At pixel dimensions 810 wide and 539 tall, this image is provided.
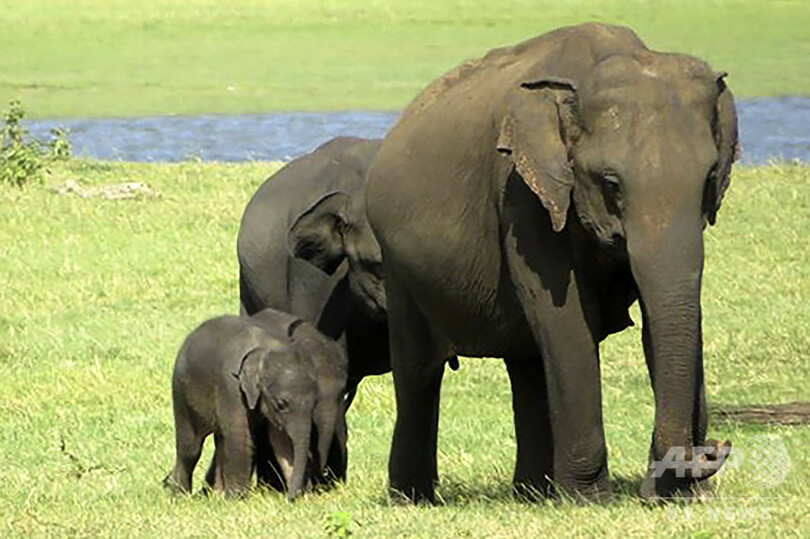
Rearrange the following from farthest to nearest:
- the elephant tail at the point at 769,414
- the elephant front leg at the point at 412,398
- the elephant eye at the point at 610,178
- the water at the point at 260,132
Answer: the water at the point at 260,132, the elephant tail at the point at 769,414, the elephant front leg at the point at 412,398, the elephant eye at the point at 610,178

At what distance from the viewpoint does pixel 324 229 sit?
1083 cm

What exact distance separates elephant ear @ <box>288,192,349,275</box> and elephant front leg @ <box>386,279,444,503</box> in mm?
1257

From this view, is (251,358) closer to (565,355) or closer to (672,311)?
(565,355)

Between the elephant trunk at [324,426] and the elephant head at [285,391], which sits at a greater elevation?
the elephant head at [285,391]

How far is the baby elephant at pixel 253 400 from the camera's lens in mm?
10109

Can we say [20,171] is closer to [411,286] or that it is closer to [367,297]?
[367,297]

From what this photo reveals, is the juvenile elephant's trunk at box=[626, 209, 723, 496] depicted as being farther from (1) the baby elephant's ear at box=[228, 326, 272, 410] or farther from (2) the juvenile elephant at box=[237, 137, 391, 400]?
(2) the juvenile elephant at box=[237, 137, 391, 400]

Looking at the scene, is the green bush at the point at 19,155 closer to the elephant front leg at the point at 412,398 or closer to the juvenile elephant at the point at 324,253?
the juvenile elephant at the point at 324,253

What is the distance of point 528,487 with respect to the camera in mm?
9242

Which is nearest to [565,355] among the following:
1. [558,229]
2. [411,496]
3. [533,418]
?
[558,229]

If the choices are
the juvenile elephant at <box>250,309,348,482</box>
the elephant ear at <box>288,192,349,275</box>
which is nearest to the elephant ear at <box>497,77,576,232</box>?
the juvenile elephant at <box>250,309,348,482</box>

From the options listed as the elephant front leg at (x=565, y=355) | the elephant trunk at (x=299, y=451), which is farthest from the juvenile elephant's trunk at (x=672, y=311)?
the elephant trunk at (x=299, y=451)

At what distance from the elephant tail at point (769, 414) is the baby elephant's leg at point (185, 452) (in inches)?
111

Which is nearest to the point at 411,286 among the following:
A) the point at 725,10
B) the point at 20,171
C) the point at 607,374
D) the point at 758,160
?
the point at 607,374
